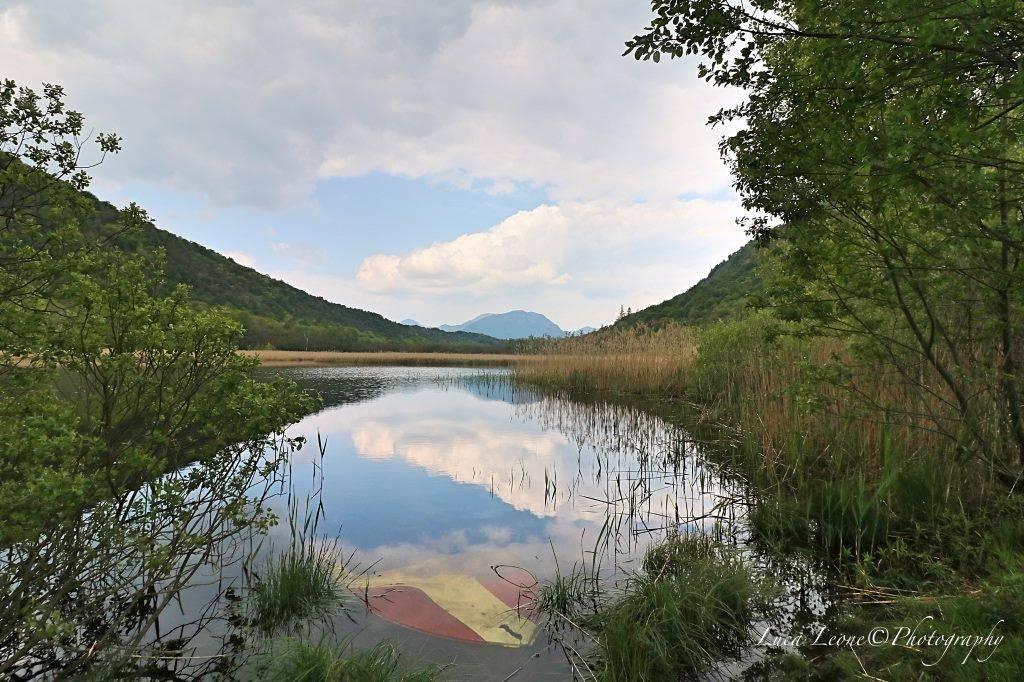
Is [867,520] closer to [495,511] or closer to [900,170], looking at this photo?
[900,170]

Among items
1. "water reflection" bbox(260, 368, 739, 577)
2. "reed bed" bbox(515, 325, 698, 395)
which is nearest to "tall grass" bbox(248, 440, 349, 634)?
"water reflection" bbox(260, 368, 739, 577)

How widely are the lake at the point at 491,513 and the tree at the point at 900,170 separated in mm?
2884

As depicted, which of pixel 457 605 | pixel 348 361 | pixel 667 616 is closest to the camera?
pixel 667 616

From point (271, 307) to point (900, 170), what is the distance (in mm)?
113292

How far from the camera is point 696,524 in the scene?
5973mm

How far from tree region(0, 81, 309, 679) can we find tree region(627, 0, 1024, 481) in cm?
411

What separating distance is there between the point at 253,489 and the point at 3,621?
5.75m

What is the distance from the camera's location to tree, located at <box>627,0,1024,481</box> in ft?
9.28

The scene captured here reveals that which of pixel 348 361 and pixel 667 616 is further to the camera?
pixel 348 361

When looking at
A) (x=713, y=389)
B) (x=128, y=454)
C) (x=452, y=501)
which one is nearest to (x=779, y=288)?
(x=452, y=501)

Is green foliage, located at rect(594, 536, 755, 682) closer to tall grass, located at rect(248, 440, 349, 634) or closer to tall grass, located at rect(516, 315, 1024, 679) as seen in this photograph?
tall grass, located at rect(516, 315, 1024, 679)

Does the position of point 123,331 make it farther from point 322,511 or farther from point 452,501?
point 452,501

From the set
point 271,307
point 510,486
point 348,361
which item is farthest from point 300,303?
point 510,486

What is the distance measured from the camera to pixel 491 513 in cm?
715
